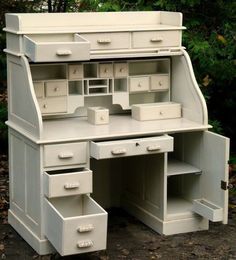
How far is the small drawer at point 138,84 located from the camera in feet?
16.7

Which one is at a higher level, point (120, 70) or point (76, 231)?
point (120, 70)

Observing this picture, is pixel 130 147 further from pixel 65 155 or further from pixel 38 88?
pixel 38 88

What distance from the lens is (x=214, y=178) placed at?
485 cm

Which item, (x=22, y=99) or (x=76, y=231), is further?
(x=22, y=99)

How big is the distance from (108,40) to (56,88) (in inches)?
19.9

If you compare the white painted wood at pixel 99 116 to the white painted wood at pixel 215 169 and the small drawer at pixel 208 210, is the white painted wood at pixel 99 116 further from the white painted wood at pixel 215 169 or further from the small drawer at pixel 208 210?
the small drawer at pixel 208 210

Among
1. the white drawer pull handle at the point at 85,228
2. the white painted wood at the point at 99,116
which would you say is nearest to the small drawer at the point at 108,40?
the white painted wood at the point at 99,116

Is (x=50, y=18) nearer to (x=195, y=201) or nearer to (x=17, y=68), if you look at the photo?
(x=17, y=68)

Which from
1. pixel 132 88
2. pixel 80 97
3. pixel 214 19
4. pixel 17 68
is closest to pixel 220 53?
pixel 214 19

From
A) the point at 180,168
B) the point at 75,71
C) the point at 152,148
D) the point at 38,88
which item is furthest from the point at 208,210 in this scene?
the point at 38,88

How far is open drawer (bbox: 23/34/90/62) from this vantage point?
14.4 feet

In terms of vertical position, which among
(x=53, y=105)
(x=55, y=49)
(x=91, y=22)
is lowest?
(x=53, y=105)

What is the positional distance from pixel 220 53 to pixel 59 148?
2.39m

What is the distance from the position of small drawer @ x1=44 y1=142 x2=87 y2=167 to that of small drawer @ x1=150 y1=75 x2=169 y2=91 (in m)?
0.97
